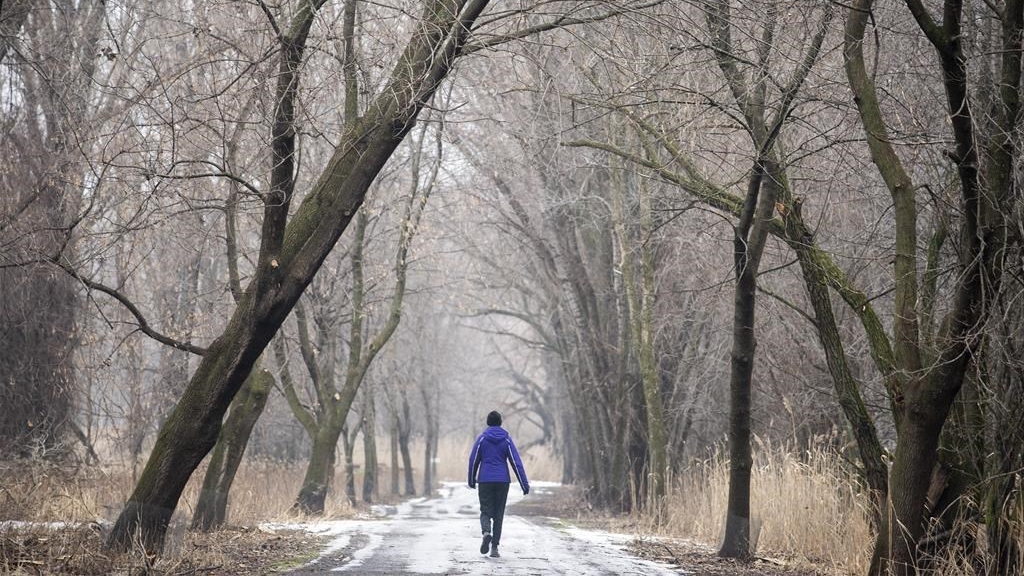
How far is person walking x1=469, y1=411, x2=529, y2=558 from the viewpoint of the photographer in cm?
1313

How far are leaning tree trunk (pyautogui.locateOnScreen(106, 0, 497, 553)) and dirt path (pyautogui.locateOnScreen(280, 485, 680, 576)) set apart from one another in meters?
1.49

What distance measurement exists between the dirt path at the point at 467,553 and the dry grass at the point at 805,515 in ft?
4.91

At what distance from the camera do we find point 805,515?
11938 millimetres

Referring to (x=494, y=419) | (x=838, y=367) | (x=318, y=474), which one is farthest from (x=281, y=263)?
(x=318, y=474)

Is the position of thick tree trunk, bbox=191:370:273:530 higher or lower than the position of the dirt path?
higher

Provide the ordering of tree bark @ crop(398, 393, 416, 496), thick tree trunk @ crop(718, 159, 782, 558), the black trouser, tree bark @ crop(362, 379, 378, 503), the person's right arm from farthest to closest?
tree bark @ crop(398, 393, 416, 496) → tree bark @ crop(362, 379, 378, 503) → the person's right arm → the black trouser → thick tree trunk @ crop(718, 159, 782, 558)

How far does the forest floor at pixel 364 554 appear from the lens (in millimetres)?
8867

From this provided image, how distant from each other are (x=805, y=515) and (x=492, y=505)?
12.3 ft

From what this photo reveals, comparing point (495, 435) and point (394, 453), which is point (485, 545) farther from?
point (394, 453)

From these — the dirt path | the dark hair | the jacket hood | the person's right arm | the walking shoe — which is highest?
the dark hair

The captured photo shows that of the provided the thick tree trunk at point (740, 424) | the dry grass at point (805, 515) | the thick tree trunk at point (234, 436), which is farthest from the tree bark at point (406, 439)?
the thick tree trunk at point (740, 424)

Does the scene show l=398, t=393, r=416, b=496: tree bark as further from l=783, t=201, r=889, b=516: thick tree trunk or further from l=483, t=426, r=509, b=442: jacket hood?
l=783, t=201, r=889, b=516: thick tree trunk

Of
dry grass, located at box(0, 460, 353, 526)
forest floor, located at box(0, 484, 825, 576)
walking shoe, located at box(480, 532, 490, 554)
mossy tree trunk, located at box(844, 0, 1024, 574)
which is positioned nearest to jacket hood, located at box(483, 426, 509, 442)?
forest floor, located at box(0, 484, 825, 576)

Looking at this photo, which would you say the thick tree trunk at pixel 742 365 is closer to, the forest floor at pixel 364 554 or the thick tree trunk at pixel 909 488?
the forest floor at pixel 364 554
